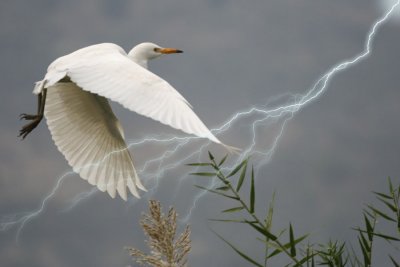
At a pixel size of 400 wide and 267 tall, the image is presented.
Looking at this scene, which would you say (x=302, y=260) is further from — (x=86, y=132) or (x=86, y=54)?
(x=86, y=132)

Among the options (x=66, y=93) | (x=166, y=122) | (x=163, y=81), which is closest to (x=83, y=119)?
(x=66, y=93)

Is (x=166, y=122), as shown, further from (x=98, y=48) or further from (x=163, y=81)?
(x=98, y=48)

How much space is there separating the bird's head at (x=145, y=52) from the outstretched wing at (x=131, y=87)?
119 centimetres

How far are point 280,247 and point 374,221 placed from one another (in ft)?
1.89

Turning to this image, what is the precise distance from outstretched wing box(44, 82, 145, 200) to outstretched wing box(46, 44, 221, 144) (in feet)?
3.14

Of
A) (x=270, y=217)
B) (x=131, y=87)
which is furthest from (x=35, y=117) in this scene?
(x=270, y=217)

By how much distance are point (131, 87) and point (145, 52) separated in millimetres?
2755

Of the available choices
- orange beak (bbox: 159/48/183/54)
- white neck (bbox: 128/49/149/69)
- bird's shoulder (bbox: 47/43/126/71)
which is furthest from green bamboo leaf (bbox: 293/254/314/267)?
orange beak (bbox: 159/48/183/54)

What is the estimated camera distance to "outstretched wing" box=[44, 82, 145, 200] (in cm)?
665

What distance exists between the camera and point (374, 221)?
2.99 meters

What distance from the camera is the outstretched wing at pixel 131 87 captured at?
143 inches

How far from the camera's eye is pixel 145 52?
23.1 feet

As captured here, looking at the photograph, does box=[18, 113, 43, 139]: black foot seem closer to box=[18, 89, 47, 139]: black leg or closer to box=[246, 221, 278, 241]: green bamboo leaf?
box=[18, 89, 47, 139]: black leg

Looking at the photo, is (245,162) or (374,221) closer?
(245,162)
